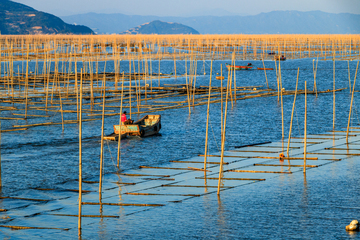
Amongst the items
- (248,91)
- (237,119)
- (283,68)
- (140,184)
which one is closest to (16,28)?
(283,68)

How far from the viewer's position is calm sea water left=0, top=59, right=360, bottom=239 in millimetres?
11875

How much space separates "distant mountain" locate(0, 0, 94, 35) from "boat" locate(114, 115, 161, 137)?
135625mm

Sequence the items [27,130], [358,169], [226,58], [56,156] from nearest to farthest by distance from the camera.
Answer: [358,169], [56,156], [27,130], [226,58]

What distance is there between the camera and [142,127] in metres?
23.4

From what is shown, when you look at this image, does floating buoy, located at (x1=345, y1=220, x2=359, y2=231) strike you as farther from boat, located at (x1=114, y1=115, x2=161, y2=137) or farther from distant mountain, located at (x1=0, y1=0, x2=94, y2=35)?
distant mountain, located at (x1=0, y1=0, x2=94, y2=35)

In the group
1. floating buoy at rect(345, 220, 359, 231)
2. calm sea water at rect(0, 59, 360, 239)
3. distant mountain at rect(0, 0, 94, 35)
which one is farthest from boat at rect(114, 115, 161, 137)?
distant mountain at rect(0, 0, 94, 35)

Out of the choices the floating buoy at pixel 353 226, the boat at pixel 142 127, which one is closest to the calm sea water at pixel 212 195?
the floating buoy at pixel 353 226

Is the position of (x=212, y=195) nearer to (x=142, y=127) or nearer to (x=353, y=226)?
(x=353, y=226)

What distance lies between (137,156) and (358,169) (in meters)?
8.37

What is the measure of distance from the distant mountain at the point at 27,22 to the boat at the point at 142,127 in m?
136

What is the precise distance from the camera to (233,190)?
48.7 feet

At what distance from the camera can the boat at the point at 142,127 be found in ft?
74.8

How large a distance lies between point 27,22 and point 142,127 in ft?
481

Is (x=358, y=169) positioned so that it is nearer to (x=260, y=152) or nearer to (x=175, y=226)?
(x=260, y=152)
